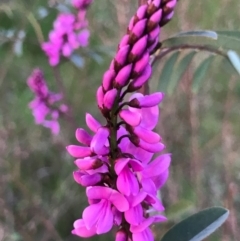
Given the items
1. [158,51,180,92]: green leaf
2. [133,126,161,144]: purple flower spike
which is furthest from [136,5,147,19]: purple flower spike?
[158,51,180,92]: green leaf

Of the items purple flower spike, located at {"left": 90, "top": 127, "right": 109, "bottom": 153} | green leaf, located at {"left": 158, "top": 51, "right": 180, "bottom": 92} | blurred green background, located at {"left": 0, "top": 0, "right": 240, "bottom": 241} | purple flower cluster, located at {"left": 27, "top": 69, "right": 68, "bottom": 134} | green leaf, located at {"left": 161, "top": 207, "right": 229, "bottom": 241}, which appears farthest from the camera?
blurred green background, located at {"left": 0, "top": 0, "right": 240, "bottom": 241}

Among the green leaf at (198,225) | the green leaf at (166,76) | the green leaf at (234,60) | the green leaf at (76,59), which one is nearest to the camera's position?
the green leaf at (198,225)

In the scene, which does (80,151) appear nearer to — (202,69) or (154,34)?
(154,34)

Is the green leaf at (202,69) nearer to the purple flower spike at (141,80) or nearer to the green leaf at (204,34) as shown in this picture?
the green leaf at (204,34)

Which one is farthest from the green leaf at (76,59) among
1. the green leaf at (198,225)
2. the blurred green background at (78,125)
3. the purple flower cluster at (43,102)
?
the green leaf at (198,225)

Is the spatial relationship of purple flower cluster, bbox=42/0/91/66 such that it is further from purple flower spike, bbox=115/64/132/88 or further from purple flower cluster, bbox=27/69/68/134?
purple flower spike, bbox=115/64/132/88

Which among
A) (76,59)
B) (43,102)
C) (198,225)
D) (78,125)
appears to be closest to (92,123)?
(198,225)

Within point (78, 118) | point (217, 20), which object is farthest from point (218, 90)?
point (78, 118)
